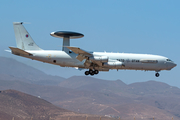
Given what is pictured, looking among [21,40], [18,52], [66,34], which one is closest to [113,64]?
[66,34]

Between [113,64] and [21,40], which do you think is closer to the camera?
[113,64]

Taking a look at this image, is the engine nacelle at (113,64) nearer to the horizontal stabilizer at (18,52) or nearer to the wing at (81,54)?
the wing at (81,54)

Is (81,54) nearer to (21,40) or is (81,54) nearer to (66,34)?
(66,34)

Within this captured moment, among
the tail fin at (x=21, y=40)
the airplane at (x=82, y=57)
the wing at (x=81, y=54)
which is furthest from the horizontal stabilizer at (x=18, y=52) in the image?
the wing at (x=81, y=54)

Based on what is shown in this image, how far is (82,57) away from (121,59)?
26.4 feet

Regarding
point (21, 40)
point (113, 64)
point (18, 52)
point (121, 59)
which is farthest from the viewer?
point (21, 40)

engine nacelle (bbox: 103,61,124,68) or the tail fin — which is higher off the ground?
the tail fin

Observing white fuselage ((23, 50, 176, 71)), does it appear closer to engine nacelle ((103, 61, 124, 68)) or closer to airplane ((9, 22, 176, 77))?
airplane ((9, 22, 176, 77))

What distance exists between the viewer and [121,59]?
57438mm

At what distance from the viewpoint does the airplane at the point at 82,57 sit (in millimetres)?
Answer: 54938

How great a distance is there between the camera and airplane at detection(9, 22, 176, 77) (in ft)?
180

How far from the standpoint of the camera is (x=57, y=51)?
56562 mm

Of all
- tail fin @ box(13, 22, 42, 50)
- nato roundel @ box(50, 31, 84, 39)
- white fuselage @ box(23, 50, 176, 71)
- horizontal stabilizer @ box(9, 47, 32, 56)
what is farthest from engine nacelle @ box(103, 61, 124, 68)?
horizontal stabilizer @ box(9, 47, 32, 56)

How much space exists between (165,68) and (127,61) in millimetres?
8586
